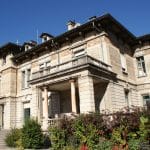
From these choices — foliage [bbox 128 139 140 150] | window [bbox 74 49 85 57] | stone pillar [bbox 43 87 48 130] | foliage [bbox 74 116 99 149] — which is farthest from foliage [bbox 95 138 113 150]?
window [bbox 74 49 85 57]

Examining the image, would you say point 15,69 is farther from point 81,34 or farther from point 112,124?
point 112,124

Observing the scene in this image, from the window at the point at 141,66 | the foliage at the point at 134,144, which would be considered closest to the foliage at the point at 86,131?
the foliage at the point at 134,144

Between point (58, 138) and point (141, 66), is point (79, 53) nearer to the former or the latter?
point (141, 66)

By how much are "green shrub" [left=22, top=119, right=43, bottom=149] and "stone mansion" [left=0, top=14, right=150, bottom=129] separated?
6.05 ft

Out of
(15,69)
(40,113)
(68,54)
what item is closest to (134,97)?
(68,54)

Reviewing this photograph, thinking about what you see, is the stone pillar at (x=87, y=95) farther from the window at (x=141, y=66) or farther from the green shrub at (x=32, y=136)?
the window at (x=141, y=66)

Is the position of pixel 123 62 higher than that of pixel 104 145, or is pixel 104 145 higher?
pixel 123 62

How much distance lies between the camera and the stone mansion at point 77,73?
18194 mm

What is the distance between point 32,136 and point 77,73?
5.37 meters

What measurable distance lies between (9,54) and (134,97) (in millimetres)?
14583

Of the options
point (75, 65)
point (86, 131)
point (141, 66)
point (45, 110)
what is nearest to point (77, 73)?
point (75, 65)

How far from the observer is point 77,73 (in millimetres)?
17734

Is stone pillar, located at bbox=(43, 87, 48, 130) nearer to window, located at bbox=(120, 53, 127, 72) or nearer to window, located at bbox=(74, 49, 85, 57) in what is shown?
window, located at bbox=(74, 49, 85, 57)

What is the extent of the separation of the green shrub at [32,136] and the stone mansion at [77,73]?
1.84 metres
